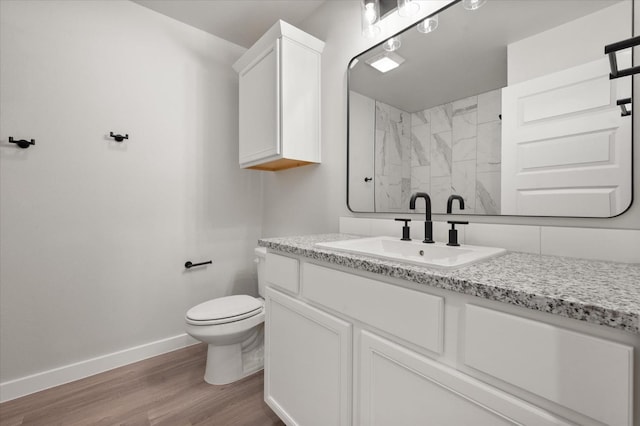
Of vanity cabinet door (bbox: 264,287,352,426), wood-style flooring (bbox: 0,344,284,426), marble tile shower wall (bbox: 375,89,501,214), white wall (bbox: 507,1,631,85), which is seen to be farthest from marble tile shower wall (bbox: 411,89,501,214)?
wood-style flooring (bbox: 0,344,284,426)

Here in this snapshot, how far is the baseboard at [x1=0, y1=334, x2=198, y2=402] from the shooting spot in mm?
1584

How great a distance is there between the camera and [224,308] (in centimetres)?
175

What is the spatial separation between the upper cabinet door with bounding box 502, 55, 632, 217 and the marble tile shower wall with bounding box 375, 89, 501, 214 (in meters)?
0.05

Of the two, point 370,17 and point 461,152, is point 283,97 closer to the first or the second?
point 370,17

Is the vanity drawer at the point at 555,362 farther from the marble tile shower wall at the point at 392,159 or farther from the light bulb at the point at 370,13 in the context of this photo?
the light bulb at the point at 370,13

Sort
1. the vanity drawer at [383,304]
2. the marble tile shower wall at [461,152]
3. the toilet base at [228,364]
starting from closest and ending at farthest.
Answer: the vanity drawer at [383,304] → the marble tile shower wall at [461,152] → the toilet base at [228,364]

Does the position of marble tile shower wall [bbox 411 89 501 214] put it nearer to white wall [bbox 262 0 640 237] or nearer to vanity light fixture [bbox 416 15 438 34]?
white wall [bbox 262 0 640 237]

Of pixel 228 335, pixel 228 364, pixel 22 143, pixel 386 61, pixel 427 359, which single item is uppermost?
pixel 386 61

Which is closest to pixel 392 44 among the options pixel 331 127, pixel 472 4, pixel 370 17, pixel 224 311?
pixel 370 17

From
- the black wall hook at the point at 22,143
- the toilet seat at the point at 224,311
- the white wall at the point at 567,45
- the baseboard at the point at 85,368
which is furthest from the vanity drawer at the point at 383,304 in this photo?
the black wall hook at the point at 22,143

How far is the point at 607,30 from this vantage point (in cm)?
92

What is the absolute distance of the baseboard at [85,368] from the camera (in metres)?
1.58

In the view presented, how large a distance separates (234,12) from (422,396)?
248 cm

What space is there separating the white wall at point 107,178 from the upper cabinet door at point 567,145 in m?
1.06
